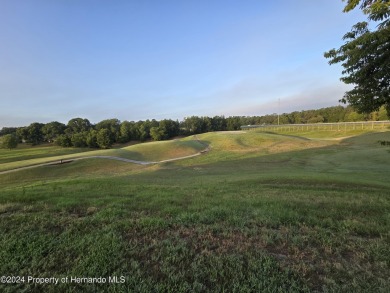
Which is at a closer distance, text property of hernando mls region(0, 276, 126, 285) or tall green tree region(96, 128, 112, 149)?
text property of hernando mls region(0, 276, 126, 285)

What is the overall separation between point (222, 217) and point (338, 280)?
2.69 metres

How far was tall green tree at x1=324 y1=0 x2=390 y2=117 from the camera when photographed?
6461 millimetres

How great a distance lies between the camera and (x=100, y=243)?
153 inches

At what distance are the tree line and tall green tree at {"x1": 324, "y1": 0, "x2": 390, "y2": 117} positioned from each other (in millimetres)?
78457

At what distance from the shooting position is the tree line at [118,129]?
264 feet

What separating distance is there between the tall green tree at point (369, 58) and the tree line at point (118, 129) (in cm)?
7846

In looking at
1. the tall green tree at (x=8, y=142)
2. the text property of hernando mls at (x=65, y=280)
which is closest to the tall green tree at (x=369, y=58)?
the text property of hernando mls at (x=65, y=280)

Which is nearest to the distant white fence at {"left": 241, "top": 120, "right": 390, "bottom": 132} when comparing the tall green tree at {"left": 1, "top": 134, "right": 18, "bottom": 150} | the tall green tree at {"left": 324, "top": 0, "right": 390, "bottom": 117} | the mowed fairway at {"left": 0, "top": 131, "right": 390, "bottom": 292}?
the tall green tree at {"left": 324, "top": 0, "right": 390, "bottom": 117}

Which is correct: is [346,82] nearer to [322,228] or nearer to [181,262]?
[322,228]

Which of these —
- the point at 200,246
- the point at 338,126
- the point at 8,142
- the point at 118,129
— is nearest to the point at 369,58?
the point at 200,246

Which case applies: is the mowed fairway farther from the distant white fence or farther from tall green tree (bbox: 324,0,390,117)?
the distant white fence

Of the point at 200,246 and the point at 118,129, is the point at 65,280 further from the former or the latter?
the point at 118,129

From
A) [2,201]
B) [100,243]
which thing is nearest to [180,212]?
[100,243]

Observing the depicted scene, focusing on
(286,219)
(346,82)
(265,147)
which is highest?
(346,82)
